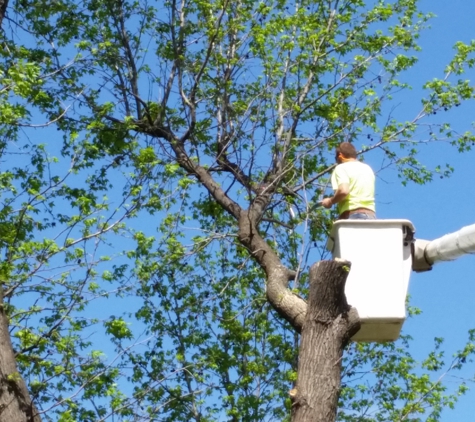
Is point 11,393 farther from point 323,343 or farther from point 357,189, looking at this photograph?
point 357,189

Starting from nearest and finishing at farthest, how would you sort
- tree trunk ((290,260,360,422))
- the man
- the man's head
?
tree trunk ((290,260,360,422))
the man
the man's head

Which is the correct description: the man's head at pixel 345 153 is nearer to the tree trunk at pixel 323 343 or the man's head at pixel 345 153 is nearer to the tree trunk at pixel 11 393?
the tree trunk at pixel 323 343

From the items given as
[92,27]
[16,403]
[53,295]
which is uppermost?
[92,27]

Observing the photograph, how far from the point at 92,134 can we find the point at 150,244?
1.30m

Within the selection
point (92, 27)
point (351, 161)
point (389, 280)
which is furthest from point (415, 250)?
point (92, 27)

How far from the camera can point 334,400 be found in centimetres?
666

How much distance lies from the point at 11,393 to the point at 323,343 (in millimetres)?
2299

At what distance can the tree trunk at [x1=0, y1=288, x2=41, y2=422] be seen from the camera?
7.04m

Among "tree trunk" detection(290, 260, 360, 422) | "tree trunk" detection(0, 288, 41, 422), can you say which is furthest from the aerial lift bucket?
"tree trunk" detection(0, 288, 41, 422)

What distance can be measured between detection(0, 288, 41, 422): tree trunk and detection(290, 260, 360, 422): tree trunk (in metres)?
1.99

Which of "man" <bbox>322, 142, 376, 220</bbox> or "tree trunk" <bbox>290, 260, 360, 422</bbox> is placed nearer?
"tree trunk" <bbox>290, 260, 360, 422</bbox>

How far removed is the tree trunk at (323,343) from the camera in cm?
654

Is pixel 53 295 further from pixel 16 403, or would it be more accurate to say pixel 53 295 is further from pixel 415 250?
pixel 415 250

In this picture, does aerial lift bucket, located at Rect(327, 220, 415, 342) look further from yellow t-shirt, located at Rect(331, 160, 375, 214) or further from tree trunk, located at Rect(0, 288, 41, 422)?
tree trunk, located at Rect(0, 288, 41, 422)
